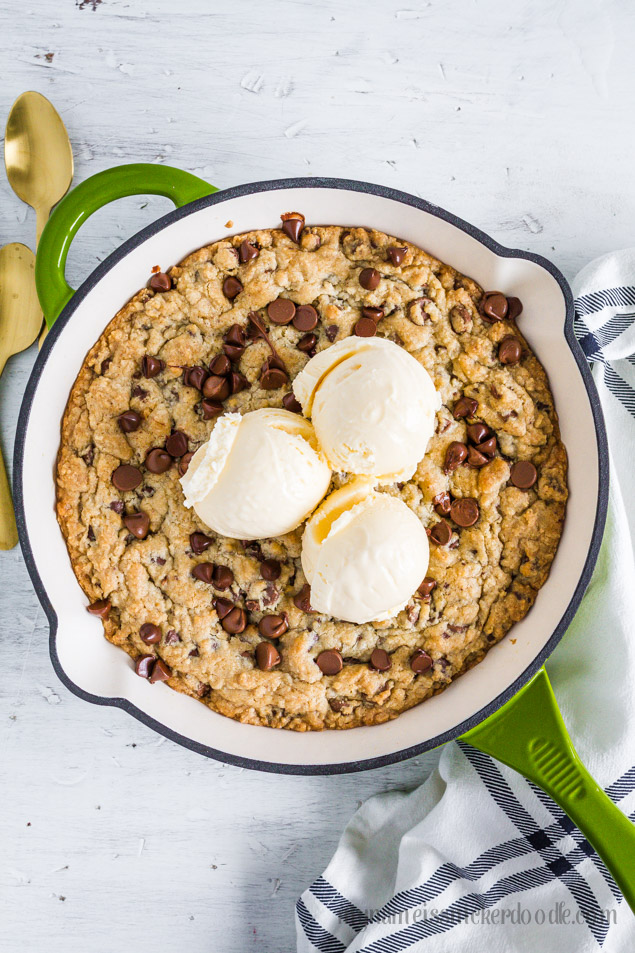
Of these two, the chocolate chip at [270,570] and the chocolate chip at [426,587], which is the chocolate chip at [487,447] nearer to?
the chocolate chip at [426,587]

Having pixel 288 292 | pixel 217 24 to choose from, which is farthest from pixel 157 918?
pixel 217 24

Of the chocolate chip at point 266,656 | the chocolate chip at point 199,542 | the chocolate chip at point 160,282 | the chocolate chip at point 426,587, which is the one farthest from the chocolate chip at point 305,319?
the chocolate chip at point 266,656

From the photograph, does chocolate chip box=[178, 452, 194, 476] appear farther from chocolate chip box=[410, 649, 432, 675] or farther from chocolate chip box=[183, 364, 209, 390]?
chocolate chip box=[410, 649, 432, 675]

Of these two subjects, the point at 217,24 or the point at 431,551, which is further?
the point at 217,24

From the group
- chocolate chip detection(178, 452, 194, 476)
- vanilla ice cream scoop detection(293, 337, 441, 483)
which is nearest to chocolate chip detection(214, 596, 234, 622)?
chocolate chip detection(178, 452, 194, 476)

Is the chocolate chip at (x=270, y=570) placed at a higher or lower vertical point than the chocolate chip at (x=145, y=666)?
higher

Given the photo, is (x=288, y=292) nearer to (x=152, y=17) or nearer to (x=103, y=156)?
(x=103, y=156)

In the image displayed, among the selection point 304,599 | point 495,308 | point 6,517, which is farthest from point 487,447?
point 6,517
